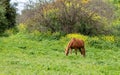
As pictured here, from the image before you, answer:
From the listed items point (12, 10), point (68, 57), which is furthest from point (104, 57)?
point (12, 10)

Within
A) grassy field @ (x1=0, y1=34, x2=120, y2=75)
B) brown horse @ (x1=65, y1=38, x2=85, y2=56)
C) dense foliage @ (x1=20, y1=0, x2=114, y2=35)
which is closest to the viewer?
grassy field @ (x1=0, y1=34, x2=120, y2=75)

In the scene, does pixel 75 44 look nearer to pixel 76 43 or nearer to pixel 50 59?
pixel 76 43

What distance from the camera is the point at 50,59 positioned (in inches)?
685

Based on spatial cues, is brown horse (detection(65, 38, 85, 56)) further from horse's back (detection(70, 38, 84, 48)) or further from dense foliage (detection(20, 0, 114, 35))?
dense foliage (detection(20, 0, 114, 35))

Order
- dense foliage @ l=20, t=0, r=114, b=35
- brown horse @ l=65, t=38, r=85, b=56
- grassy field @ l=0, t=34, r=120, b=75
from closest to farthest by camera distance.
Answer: grassy field @ l=0, t=34, r=120, b=75
brown horse @ l=65, t=38, r=85, b=56
dense foliage @ l=20, t=0, r=114, b=35

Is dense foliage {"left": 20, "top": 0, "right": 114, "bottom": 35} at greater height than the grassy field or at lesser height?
greater

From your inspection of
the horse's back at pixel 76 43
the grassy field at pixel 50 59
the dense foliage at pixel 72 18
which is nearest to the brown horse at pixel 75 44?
the horse's back at pixel 76 43

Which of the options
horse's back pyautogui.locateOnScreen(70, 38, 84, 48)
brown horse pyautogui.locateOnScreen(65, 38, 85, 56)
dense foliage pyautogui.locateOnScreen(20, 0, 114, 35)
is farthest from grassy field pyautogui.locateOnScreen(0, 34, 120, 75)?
dense foliage pyautogui.locateOnScreen(20, 0, 114, 35)

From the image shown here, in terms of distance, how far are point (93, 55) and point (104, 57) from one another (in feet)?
2.24

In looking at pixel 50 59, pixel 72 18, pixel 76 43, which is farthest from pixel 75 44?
pixel 72 18

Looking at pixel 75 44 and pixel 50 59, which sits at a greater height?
pixel 75 44

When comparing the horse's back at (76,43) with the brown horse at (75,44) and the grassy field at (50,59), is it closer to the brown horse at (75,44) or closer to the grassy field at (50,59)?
the brown horse at (75,44)

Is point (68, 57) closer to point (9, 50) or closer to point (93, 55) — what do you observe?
point (93, 55)

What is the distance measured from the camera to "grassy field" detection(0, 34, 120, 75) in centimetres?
1294
